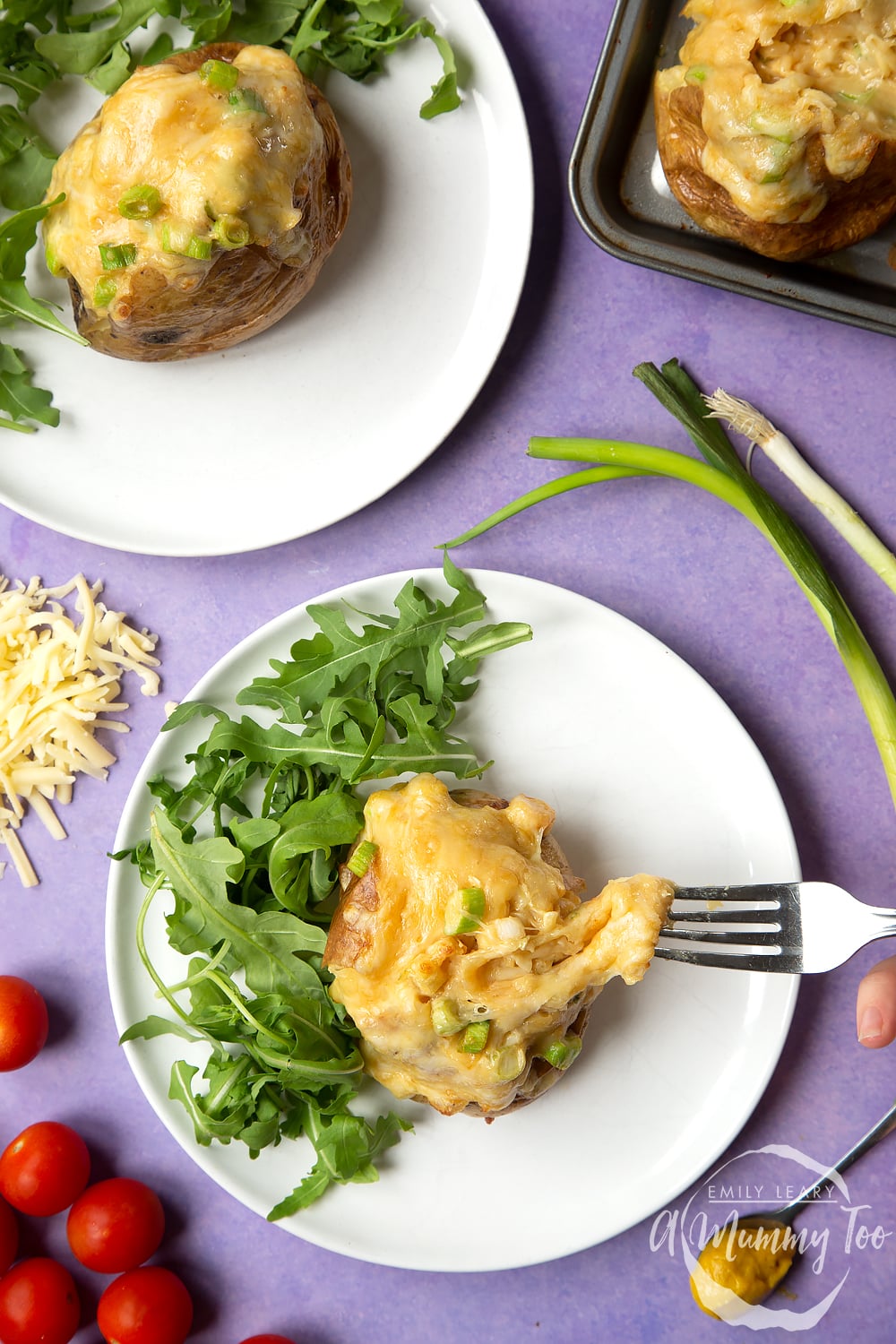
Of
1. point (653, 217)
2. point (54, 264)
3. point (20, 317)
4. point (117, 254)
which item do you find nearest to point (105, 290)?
point (117, 254)

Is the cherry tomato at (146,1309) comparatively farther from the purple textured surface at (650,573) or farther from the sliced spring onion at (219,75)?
the sliced spring onion at (219,75)

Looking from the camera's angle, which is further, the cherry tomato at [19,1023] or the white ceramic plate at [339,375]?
the cherry tomato at [19,1023]

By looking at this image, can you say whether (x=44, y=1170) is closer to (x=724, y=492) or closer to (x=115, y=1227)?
(x=115, y=1227)

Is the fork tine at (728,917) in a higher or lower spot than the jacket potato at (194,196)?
lower

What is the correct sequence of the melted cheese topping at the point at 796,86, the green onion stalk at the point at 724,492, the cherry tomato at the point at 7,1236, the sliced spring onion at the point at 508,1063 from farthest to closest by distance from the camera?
1. the cherry tomato at the point at 7,1236
2. the green onion stalk at the point at 724,492
3. the sliced spring onion at the point at 508,1063
4. the melted cheese topping at the point at 796,86

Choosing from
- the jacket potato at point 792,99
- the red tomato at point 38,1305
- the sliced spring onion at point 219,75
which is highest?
the jacket potato at point 792,99

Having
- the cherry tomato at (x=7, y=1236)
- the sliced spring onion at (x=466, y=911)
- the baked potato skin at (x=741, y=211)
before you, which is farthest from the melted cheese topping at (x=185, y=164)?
the cherry tomato at (x=7, y=1236)

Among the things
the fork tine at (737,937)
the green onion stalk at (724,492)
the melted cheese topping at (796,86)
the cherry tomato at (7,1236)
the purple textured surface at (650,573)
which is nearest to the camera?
the melted cheese topping at (796,86)
